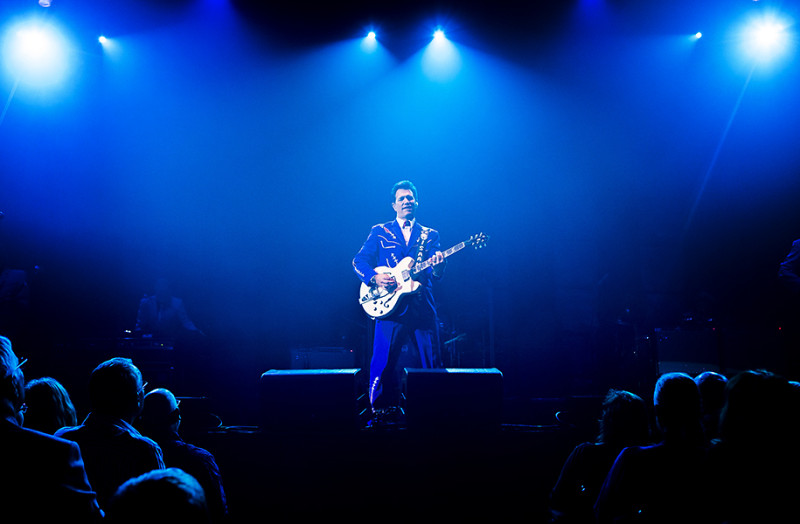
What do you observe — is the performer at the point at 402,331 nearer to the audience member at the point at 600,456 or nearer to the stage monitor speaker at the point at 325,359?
the audience member at the point at 600,456

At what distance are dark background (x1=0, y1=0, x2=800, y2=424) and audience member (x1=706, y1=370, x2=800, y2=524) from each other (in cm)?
539

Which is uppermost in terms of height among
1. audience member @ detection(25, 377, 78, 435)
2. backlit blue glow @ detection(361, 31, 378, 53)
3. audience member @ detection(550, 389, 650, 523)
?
backlit blue glow @ detection(361, 31, 378, 53)

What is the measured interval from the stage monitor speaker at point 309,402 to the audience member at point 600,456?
5.07 ft

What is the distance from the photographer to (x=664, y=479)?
2.21 metres

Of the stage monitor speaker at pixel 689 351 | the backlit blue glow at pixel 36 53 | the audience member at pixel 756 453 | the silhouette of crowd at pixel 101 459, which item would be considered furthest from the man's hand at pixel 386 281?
the backlit blue glow at pixel 36 53

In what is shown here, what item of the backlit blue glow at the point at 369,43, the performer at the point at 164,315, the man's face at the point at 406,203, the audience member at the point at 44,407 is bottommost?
the audience member at the point at 44,407

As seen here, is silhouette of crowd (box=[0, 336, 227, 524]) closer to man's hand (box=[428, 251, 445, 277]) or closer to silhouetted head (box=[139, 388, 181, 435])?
silhouetted head (box=[139, 388, 181, 435])

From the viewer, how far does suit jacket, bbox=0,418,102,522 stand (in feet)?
5.09

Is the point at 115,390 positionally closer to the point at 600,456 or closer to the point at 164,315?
the point at 600,456

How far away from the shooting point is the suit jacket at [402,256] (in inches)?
201

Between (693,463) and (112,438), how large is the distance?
252 centimetres

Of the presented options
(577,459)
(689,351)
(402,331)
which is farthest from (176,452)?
(689,351)

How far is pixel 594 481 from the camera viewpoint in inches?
106

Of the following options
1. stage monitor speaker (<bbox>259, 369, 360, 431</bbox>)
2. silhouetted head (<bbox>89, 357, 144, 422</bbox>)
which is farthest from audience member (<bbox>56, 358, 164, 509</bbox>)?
stage monitor speaker (<bbox>259, 369, 360, 431</bbox>)
